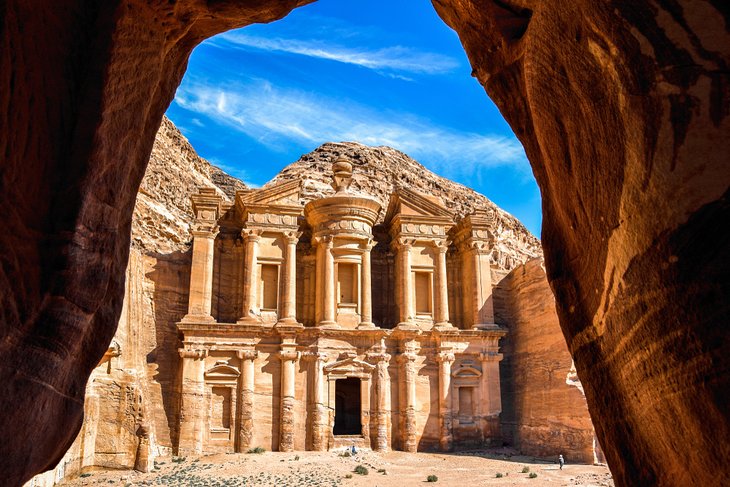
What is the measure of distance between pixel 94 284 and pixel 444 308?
23112mm

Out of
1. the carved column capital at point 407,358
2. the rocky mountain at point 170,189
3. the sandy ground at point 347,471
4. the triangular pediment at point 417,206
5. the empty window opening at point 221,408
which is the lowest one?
the sandy ground at point 347,471

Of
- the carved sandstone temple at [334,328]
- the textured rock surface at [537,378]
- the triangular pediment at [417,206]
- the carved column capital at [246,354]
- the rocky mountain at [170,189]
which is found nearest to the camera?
the textured rock surface at [537,378]

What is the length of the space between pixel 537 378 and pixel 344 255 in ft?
29.6

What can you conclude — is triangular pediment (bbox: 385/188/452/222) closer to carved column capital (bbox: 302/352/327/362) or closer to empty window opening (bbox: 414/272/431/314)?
empty window opening (bbox: 414/272/431/314)

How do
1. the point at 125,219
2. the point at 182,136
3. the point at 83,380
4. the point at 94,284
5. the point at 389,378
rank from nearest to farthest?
the point at 94,284, the point at 83,380, the point at 125,219, the point at 389,378, the point at 182,136

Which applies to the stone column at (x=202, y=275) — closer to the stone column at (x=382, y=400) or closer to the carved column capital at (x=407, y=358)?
the stone column at (x=382, y=400)

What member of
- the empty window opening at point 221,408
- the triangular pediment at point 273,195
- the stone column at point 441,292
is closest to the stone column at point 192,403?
the empty window opening at point 221,408

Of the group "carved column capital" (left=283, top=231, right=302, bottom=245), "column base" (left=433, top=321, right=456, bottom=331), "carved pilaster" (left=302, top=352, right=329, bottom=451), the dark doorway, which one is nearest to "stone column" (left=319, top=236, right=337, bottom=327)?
"carved column capital" (left=283, top=231, right=302, bottom=245)

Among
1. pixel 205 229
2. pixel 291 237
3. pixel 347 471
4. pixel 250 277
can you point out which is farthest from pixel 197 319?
pixel 347 471

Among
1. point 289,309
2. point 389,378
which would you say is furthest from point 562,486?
point 289,309

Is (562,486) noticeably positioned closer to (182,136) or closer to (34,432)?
(34,432)

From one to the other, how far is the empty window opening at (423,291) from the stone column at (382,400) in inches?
120

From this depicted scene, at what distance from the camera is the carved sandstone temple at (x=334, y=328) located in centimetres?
2402

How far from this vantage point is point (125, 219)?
5152 millimetres
